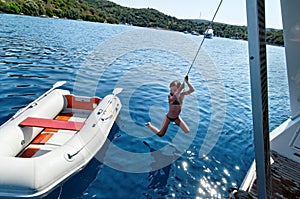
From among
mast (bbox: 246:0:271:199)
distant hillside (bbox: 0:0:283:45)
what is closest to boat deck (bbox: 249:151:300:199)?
mast (bbox: 246:0:271:199)

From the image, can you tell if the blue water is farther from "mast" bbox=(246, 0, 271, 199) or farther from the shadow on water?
"mast" bbox=(246, 0, 271, 199)

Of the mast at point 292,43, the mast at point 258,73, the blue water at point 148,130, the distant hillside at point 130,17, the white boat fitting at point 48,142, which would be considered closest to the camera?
the mast at point 258,73

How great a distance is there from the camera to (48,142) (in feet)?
11.5

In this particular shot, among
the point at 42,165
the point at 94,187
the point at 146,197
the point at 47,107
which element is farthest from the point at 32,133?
the point at 146,197

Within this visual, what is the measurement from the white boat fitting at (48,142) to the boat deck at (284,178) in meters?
2.30

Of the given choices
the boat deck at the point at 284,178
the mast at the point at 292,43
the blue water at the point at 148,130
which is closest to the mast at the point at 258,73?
the mast at the point at 292,43

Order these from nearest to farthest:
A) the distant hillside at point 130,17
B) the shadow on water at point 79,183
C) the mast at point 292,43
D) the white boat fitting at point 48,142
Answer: the mast at point 292,43, the white boat fitting at point 48,142, the shadow on water at point 79,183, the distant hillside at point 130,17

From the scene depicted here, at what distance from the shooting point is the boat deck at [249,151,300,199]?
8.58ft

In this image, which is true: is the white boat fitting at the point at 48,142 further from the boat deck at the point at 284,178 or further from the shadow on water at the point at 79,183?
the boat deck at the point at 284,178

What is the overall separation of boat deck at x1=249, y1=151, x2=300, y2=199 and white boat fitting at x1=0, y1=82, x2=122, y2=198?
7.53ft

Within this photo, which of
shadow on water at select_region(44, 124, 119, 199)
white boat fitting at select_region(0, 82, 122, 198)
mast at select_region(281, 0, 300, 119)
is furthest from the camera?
shadow on water at select_region(44, 124, 119, 199)

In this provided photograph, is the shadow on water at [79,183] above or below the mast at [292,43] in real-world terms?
below

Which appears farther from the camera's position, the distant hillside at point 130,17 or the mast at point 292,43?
the distant hillside at point 130,17

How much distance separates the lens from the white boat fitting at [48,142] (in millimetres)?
2361
